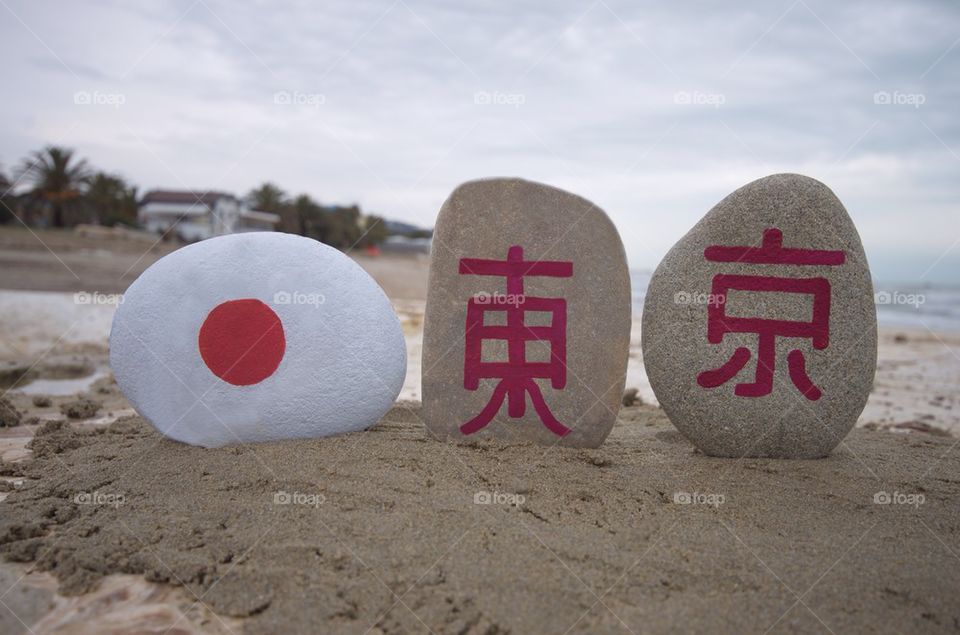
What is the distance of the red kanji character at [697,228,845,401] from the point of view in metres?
3.82

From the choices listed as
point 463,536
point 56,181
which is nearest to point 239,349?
point 463,536

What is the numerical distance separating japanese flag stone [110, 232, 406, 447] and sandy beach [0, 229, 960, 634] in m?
0.19

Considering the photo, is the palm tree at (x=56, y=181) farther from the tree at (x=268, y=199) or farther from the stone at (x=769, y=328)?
the stone at (x=769, y=328)

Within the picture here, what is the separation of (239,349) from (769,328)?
300 cm

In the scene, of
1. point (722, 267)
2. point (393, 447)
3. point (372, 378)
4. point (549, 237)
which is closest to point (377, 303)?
point (372, 378)

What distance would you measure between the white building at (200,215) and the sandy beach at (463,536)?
29.9 metres

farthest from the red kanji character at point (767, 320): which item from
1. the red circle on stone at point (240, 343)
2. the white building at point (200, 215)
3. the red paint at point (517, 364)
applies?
the white building at point (200, 215)

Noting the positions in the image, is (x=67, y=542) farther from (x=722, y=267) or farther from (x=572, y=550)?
(x=722, y=267)

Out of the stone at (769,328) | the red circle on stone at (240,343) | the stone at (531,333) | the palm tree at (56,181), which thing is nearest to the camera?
the red circle on stone at (240,343)

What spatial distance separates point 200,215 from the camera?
36.3 metres

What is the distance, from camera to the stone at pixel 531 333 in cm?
400

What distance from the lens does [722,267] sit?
3879 mm

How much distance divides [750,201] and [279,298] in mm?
2756

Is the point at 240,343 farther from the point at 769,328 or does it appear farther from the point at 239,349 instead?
the point at 769,328
